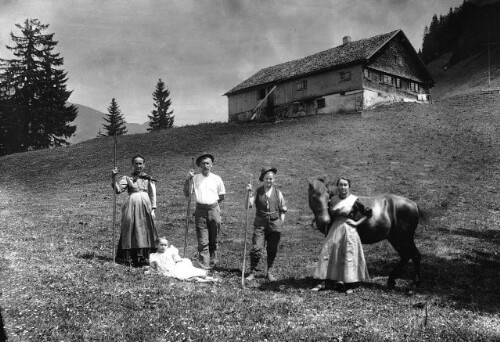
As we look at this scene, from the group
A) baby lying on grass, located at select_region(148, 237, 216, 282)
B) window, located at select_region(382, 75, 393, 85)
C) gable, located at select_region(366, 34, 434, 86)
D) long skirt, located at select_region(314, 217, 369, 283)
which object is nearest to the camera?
long skirt, located at select_region(314, 217, 369, 283)

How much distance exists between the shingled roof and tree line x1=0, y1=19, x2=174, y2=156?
809 inches

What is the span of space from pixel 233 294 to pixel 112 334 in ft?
8.69

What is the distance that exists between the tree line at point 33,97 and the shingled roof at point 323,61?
2055 cm

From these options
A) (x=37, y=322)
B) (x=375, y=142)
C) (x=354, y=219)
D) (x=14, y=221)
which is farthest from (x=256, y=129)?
(x=37, y=322)

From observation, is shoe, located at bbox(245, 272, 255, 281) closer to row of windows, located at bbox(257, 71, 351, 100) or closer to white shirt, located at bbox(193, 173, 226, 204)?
white shirt, located at bbox(193, 173, 226, 204)

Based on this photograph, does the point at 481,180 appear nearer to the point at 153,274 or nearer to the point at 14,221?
the point at 153,274

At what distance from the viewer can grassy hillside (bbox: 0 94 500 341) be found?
20.4ft

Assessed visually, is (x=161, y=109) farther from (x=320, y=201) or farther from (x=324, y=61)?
(x=320, y=201)

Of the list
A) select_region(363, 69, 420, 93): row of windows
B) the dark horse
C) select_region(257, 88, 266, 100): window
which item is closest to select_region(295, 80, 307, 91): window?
select_region(257, 88, 266, 100): window

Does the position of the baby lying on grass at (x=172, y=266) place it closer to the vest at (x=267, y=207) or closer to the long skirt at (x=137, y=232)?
the long skirt at (x=137, y=232)

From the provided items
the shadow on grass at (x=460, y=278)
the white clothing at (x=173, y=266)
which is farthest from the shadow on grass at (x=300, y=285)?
the white clothing at (x=173, y=266)

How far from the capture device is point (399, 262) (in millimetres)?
9367

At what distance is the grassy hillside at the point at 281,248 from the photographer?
6.20 meters

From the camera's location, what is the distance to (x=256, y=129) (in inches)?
1501
